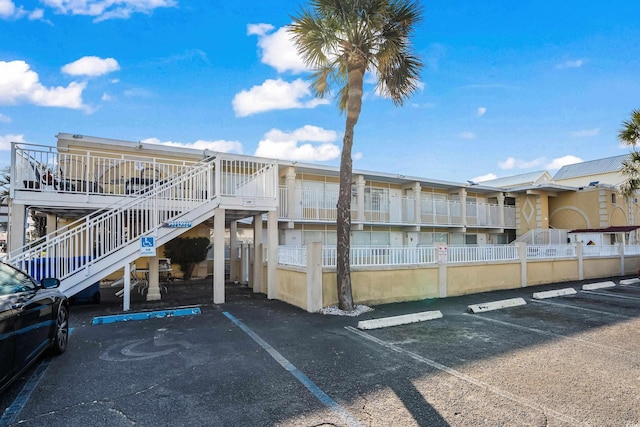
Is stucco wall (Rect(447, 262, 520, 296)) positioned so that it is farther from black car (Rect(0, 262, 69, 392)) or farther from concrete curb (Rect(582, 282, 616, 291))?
black car (Rect(0, 262, 69, 392))

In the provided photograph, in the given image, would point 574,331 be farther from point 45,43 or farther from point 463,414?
point 45,43

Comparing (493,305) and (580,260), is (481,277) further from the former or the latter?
(580,260)

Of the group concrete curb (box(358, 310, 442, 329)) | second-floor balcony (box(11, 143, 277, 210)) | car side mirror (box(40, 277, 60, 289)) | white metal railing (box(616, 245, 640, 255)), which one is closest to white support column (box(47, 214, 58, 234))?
second-floor balcony (box(11, 143, 277, 210))

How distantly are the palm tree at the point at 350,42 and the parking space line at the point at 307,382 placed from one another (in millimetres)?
2841

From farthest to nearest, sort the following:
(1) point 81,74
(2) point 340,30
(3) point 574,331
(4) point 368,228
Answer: (4) point 368,228 → (1) point 81,74 → (2) point 340,30 → (3) point 574,331

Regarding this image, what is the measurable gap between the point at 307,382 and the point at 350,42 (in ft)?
24.6

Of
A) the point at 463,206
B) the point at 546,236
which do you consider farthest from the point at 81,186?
the point at 546,236

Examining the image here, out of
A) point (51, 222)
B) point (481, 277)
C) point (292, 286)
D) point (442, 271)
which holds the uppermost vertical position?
point (51, 222)

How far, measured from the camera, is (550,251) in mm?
13836

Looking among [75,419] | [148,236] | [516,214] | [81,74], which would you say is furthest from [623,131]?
[81,74]

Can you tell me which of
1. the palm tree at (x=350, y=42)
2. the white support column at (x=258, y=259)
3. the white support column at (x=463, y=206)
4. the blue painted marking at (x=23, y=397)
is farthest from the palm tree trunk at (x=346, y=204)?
the white support column at (x=463, y=206)

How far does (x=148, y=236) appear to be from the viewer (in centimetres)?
858

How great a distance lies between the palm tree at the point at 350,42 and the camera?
8008 millimetres

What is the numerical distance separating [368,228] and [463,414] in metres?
15.1
